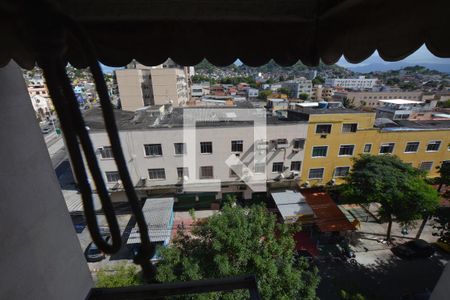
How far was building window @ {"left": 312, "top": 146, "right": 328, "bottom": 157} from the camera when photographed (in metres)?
11.8

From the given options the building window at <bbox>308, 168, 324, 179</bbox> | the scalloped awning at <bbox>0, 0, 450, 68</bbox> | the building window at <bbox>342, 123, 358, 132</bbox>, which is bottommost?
the building window at <bbox>308, 168, 324, 179</bbox>

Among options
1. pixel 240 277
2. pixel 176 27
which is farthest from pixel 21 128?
pixel 240 277

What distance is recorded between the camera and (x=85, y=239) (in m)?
10.7

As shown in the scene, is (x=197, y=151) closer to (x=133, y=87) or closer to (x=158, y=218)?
(x=158, y=218)

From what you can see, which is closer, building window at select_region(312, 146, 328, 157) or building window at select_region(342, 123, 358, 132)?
building window at select_region(342, 123, 358, 132)

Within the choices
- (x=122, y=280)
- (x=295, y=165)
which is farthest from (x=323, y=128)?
(x=122, y=280)

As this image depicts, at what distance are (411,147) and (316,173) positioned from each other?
17.9 feet

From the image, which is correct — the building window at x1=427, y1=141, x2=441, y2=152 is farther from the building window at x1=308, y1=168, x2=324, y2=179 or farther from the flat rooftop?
the flat rooftop

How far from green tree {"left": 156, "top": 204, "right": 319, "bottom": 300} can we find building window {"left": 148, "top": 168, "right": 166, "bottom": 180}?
5.68m

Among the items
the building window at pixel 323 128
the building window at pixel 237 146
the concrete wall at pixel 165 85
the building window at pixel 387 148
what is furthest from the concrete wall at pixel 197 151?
the concrete wall at pixel 165 85

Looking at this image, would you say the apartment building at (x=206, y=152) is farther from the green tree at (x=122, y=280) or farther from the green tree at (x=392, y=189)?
the green tree at (x=122, y=280)

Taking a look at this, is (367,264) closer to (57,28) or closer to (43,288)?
(43,288)

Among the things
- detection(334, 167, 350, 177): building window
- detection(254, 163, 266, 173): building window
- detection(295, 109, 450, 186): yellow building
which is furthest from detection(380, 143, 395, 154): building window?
detection(254, 163, 266, 173): building window

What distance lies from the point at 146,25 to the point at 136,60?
0.21 metres
